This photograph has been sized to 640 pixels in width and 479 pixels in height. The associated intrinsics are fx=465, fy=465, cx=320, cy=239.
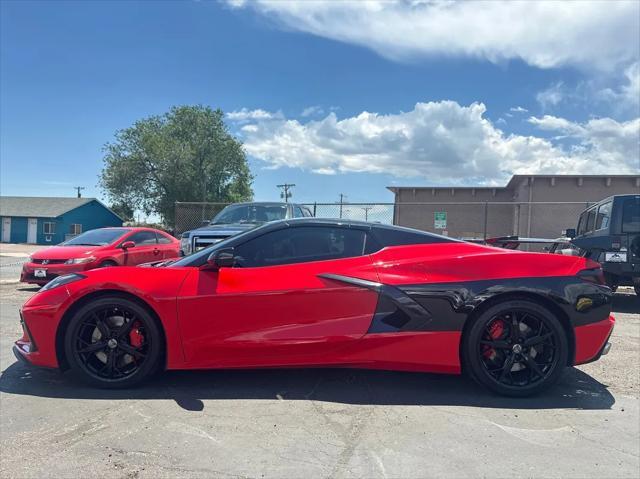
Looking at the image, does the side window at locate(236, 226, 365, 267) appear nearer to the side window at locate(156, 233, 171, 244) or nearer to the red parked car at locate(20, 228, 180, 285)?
the red parked car at locate(20, 228, 180, 285)

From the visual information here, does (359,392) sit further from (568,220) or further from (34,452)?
(568,220)

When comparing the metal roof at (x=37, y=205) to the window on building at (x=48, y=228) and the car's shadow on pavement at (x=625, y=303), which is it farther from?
the car's shadow on pavement at (x=625, y=303)

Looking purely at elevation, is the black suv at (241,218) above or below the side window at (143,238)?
above

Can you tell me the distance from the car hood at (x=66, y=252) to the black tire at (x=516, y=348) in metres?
7.83

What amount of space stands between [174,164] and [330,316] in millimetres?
43203

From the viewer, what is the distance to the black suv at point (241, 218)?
7784 mm

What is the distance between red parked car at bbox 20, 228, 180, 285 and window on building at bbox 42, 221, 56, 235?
131 ft

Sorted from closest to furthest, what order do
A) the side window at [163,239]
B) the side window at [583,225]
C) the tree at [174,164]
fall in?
1. the side window at [583,225]
2. the side window at [163,239]
3. the tree at [174,164]

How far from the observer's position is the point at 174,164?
4384cm

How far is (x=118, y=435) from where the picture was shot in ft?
9.83

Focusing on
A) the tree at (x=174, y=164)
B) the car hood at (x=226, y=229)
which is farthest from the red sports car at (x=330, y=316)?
the tree at (x=174, y=164)

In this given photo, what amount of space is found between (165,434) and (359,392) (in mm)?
1539

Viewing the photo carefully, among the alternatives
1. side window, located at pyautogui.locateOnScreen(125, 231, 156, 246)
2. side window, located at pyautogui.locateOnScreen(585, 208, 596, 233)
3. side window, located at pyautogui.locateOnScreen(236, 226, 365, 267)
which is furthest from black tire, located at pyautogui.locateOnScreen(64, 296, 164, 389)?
side window, located at pyautogui.locateOnScreen(585, 208, 596, 233)

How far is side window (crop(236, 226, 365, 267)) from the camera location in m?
3.83
